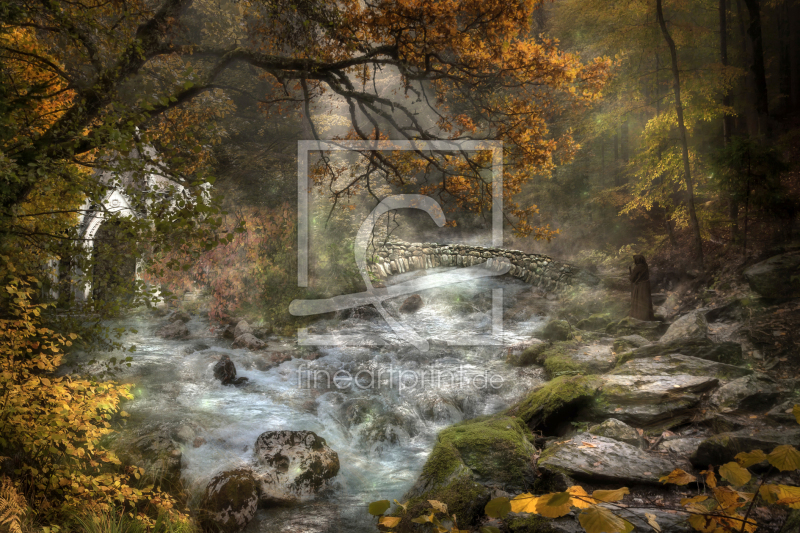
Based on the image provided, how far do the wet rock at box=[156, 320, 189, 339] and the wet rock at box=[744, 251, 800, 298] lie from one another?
12.8 meters

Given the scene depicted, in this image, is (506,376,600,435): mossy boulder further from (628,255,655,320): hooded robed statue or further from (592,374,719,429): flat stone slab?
(628,255,655,320): hooded robed statue

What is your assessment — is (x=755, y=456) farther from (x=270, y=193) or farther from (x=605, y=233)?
(x=605, y=233)

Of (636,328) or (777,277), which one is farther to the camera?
(636,328)

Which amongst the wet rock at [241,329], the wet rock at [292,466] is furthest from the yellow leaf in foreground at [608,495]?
the wet rock at [241,329]

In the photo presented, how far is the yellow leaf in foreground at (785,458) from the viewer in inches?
53.6

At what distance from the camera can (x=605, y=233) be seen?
54.8 feet

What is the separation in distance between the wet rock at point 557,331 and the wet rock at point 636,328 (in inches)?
38.1

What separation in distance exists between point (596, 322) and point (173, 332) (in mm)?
10881

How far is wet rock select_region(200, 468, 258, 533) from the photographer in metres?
4.48

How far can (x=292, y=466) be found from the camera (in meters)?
5.24

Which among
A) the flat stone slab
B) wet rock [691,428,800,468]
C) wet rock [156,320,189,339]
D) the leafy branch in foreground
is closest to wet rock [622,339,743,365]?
the flat stone slab

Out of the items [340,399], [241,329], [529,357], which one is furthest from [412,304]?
[340,399]

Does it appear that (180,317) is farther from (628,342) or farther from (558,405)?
(628,342)

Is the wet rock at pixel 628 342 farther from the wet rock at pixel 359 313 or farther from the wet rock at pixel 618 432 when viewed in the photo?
the wet rock at pixel 359 313
